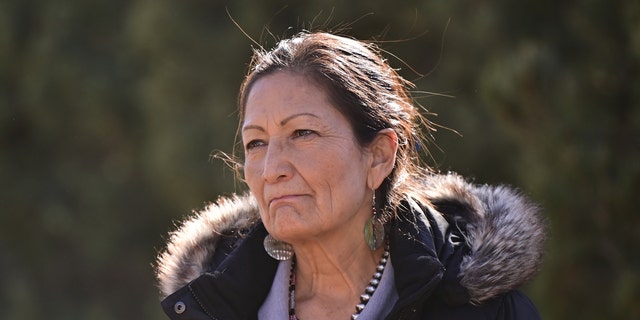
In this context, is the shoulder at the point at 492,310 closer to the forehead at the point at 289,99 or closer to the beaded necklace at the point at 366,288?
the beaded necklace at the point at 366,288

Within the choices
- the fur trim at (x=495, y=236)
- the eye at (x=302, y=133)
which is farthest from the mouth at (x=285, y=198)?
the fur trim at (x=495, y=236)

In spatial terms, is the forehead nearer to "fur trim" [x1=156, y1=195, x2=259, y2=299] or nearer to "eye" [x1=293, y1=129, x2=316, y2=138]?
"eye" [x1=293, y1=129, x2=316, y2=138]

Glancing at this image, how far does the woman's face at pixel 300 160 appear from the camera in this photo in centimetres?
264

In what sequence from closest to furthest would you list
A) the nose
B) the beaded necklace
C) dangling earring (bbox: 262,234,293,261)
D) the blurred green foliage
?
the nose < the beaded necklace < dangling earring (bbox: 262,234,293,261) < the blurred green foliage

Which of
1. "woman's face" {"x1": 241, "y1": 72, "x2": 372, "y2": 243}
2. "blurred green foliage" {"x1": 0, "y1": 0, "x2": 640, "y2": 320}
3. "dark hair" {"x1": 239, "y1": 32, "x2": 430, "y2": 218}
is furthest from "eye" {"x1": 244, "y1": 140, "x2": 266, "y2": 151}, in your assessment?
"blurred green foliage" {"x1": 0, "y1": 0, "x2": 640, "y2": 320}

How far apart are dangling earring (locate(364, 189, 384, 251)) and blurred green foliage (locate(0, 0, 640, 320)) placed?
55 cm

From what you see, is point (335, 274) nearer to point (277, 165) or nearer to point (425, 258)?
point (425, 258)

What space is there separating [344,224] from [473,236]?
0.35 m

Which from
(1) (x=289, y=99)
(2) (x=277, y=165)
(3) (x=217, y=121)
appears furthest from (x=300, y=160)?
(3) (x=217, y=121)

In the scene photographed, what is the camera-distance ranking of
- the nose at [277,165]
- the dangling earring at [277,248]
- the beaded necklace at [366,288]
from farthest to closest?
the dangling earring at [277,248], the beaded necklace at [366,288], the nose at [277,165]

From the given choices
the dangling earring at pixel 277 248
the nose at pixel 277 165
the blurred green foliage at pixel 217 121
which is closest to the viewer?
the nose at pixel 277 165

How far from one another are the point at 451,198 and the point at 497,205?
145mm

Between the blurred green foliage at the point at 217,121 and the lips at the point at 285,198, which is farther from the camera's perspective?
the blurred green foliage at the point at 217,121

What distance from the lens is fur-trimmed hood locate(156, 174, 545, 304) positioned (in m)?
2.69
